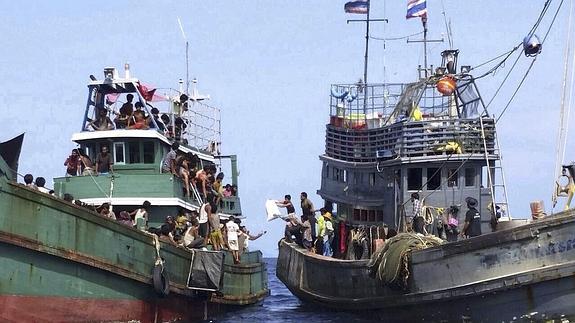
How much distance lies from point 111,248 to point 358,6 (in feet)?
44.7

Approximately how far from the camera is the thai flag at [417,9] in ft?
94.0

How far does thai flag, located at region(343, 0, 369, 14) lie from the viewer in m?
30.8

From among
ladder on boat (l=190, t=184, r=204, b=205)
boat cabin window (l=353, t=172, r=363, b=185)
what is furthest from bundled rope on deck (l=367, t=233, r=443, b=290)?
ladder on boat (l=190, t=184, r=204, b=205)

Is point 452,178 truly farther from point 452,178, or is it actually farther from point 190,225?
point 190,225

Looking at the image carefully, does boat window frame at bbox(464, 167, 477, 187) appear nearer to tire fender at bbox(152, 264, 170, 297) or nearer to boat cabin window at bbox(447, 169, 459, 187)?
boat cabin window at bbox(447, 169, 459, 187)

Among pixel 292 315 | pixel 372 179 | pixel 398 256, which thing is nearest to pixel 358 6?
pixel 372 179

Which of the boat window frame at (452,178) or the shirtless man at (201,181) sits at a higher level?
the shirtless man at (201,181)

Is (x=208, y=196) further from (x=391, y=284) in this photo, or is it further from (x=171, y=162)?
(x=391, y=284)

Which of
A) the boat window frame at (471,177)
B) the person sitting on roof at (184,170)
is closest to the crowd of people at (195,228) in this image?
the person sitting on roof at (184,170)

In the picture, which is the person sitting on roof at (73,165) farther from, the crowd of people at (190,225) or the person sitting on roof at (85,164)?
the crowd of people at (190,225)

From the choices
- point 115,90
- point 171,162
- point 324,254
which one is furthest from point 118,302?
point 324,254

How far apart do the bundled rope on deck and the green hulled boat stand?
377 cm

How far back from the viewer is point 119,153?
24422 millimetres

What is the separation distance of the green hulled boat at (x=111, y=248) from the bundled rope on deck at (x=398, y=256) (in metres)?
3.77
